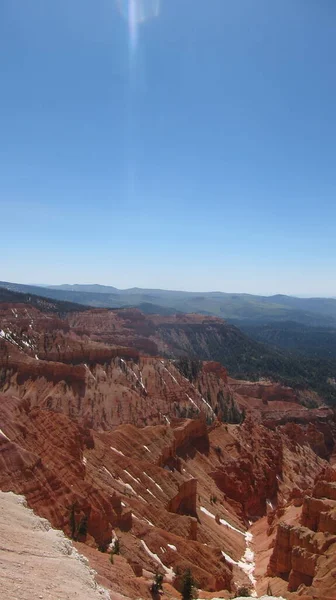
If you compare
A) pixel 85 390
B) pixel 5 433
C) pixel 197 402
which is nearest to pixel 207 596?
pixel 5 433

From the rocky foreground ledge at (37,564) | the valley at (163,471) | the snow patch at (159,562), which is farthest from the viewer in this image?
the snow patch at (159,562)

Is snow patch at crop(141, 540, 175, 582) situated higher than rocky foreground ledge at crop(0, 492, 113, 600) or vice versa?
rocky foreground ledge at crop(0, 492, 113, 600)

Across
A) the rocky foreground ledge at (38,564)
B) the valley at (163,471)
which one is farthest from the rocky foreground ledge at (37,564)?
the valley at (163,471)

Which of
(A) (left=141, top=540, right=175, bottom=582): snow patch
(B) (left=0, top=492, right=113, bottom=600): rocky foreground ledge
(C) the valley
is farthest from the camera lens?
(A) (left=141, top=540, right=175, bottom=582): snow patch

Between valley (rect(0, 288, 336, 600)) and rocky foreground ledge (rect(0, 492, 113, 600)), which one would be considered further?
valley (rect(0, 288, 336, 600))

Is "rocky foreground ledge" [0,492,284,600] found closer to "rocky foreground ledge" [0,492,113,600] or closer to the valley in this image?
"rocky foreground ledge" [0,492,113,600]

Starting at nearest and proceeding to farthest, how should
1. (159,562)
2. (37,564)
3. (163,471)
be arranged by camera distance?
(37,564), (159,562), (163,471)

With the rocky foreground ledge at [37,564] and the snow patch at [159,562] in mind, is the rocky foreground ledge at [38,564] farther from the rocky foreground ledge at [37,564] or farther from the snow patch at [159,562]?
the snow patch at [159,562]

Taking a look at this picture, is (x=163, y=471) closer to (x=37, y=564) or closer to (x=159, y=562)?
(x=159, y=562)

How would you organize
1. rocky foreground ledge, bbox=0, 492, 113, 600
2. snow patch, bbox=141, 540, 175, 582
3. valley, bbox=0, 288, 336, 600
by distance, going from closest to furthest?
rocky foreground ledge, bbox=0, 492, 113, 600
valley, bbox=0, 288, 336, 600
snow patch, bbox=141, 540, 175, 582

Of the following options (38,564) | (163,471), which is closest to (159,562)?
(38,564)

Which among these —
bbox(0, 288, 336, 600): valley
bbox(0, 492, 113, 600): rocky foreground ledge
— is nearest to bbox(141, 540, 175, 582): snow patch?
bbox(0, 288, 336, 600): valley

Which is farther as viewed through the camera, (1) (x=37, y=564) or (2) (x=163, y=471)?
(2) (x=163, y=471)
